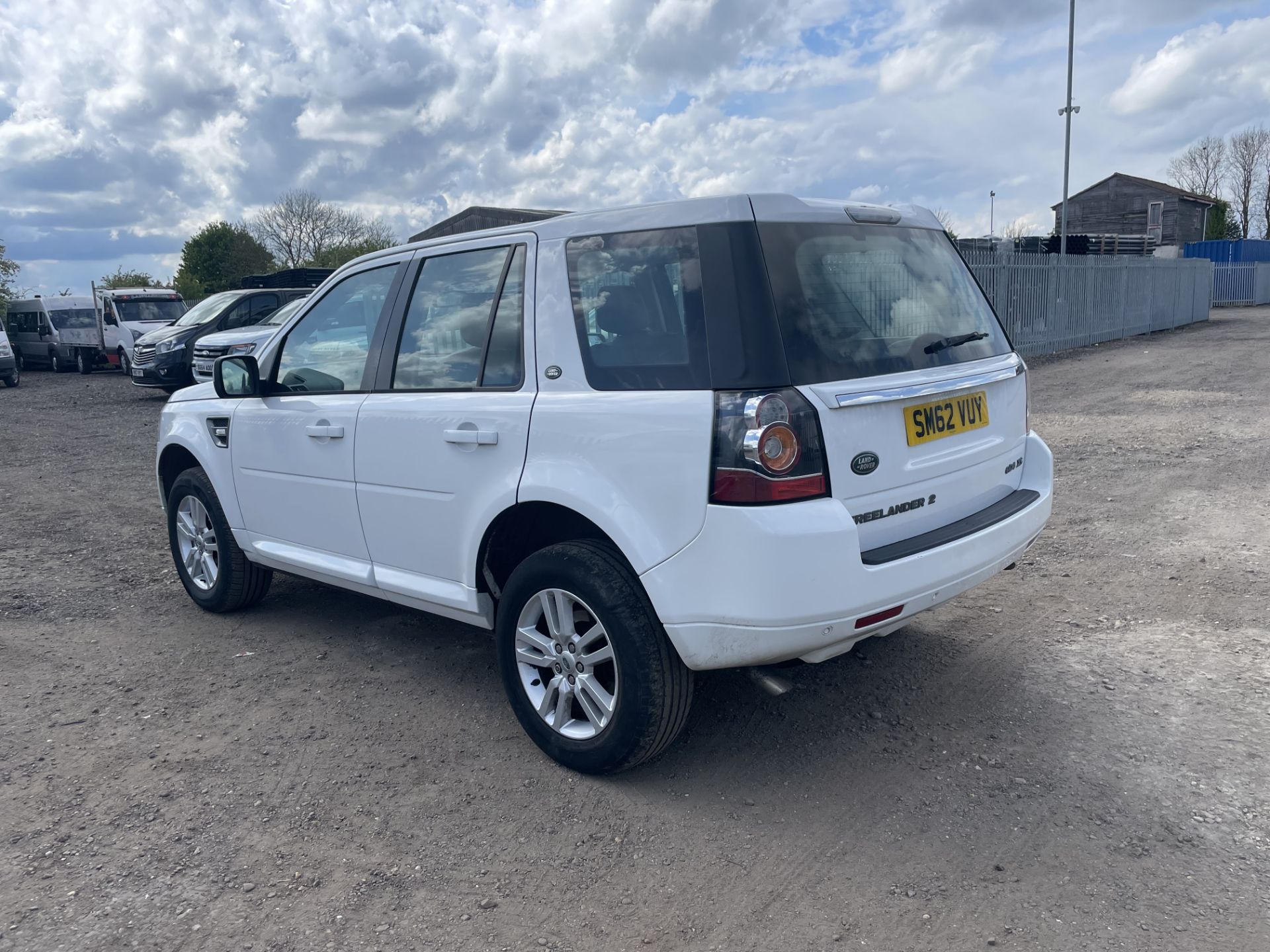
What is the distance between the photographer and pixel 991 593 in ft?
17.2

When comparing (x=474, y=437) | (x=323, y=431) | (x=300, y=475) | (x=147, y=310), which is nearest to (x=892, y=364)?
(x=474, y=437)

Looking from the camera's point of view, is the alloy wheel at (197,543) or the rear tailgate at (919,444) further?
the alloy wheel at (197,543)

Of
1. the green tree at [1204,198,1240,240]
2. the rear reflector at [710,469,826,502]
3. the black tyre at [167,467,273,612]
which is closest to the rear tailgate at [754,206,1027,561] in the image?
the rear reflector at [710,469,826,502]

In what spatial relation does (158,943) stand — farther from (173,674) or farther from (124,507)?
(124,507)

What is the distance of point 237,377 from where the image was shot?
484 cm

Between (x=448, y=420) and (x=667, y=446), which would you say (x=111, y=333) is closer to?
(x=448, y=420)

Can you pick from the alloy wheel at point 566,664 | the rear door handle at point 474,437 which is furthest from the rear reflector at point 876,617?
the rear door handle at point 474,437

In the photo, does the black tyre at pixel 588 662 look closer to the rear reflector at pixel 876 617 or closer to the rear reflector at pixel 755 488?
the rear reflector at pixel 755 488

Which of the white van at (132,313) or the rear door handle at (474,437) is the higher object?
the white van at (132,313)

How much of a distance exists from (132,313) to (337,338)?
22.2 meters

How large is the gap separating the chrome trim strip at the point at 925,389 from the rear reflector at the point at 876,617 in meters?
0.64

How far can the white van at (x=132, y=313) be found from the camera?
23562 millimetres

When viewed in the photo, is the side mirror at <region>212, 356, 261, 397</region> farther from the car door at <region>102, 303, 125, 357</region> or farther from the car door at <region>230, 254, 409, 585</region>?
the car door at <region>102, 303, 125, 357</region>

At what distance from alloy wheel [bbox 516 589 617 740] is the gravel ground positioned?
228mm
